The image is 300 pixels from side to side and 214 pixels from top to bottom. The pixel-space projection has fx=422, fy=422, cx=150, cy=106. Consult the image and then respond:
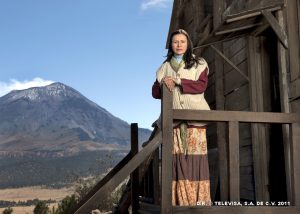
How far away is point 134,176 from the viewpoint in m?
5.46

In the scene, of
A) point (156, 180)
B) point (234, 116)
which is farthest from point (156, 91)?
point (156, 180)

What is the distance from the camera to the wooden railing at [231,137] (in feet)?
11.4

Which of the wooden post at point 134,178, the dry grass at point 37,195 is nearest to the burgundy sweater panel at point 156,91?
the wooden post at point 134,178

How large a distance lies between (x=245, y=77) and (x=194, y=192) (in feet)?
8.48

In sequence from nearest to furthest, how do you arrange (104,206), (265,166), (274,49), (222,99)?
(265,166)
(274,49)
(222,99)
(104,206)

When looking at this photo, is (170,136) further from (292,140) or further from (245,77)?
(245,77)

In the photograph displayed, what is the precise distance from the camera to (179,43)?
150 inches

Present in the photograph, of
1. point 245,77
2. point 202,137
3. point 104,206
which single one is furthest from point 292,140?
point 104,206

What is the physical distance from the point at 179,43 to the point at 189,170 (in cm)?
114

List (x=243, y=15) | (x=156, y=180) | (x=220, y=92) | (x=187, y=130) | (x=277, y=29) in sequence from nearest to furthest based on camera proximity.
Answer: (x=187, y=130)
(x=156, y=180)
(x=277, y=29)
(x=243, y=15)
(x=220, y=92)

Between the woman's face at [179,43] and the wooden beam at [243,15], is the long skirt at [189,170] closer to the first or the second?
the woman's face at [179,43]

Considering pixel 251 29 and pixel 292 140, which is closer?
pixel 292 140

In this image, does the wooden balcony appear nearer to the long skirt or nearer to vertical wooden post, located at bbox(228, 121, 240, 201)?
Answer: vertical wooden post, located at bbox(228, 121, 240, 201)

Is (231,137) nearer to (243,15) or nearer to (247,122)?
(247,122)
